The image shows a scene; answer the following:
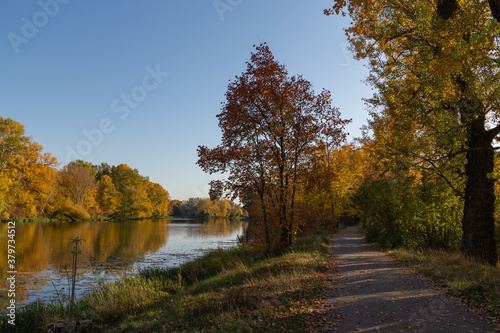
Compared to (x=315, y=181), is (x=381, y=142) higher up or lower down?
higher up

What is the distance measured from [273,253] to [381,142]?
30.8 ft

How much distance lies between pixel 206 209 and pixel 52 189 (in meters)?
66.8

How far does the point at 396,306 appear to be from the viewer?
623 centimetres

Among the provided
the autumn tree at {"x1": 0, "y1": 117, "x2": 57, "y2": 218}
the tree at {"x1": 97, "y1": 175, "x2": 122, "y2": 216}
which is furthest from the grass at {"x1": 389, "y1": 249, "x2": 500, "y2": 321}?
the tree at {"x1": 97, "y1": 175, "x2": 122, "y2": 216}

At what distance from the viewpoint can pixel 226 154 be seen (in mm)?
12852

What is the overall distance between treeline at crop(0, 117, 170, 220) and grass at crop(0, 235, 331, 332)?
1535 inches

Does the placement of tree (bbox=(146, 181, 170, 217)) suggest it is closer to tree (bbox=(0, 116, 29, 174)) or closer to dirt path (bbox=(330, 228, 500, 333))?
tree (bbox=(0, 116, 29, 174))

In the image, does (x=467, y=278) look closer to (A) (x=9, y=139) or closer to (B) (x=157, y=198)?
(A) (x=9, y=139)

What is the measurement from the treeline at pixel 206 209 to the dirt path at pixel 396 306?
92035 millimetres

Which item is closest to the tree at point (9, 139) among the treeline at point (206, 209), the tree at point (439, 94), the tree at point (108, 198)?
the tree at point (108, 198)

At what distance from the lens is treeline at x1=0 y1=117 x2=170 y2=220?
39750mm

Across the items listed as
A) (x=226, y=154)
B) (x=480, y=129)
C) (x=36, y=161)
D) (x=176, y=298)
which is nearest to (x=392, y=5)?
(x=480, y=129)

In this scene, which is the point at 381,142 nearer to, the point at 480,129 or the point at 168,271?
the point at 480,129

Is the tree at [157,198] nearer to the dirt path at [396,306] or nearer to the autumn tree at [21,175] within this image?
the autumn tree at [21,175]
